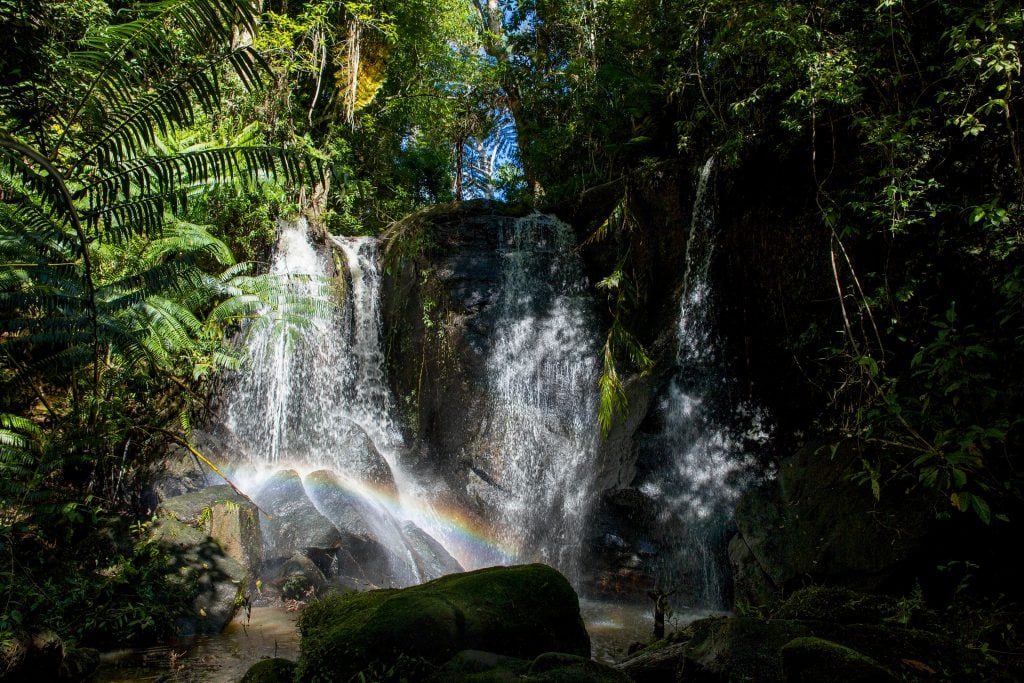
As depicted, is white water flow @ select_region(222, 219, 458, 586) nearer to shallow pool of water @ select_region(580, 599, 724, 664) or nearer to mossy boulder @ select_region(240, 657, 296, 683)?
shallow pool of water @ select_region(580, 599, 724, 664)

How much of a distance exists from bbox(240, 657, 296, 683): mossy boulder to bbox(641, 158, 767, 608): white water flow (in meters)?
4.77

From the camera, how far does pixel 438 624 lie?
353 cm

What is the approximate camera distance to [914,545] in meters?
5.06

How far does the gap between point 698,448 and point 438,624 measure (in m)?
5.32

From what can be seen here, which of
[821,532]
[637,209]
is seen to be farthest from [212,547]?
[637,209]

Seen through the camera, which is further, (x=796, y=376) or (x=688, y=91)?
(x=688, y=91)

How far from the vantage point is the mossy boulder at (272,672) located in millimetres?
3387

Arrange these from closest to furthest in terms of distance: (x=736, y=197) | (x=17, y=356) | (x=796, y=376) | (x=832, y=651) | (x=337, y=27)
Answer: (x=832, y=651)
(x=17, y=356)
(x=796, y=376)
(x=736, y=197)
(x=337, y=27)

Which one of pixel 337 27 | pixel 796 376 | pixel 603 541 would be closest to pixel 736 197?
pixel 796 376

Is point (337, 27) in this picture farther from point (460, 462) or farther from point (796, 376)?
point (796, 376)

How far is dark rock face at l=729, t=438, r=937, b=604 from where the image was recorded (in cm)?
514

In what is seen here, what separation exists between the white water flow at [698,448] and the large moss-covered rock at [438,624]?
347cm

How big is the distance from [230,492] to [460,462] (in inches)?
153

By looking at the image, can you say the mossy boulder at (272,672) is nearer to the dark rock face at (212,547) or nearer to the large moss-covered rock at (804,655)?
the large moss-covered rock at (804,655)
